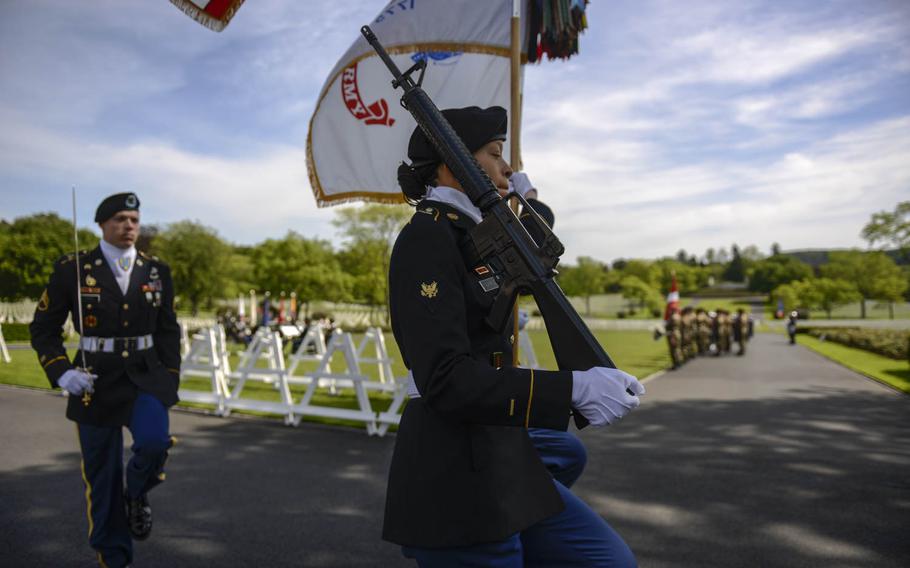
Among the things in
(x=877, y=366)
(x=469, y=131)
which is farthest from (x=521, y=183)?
(x=877, y=366)

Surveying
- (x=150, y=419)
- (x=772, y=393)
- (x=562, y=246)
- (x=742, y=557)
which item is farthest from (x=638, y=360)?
(x=562, y=246)

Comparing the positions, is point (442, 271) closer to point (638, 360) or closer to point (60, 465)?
point (60, 465)

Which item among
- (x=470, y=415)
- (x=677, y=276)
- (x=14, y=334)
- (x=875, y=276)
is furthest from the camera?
(x=677, y=276)

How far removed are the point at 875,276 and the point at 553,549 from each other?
93.6 metres

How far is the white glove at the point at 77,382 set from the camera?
4.02 meters

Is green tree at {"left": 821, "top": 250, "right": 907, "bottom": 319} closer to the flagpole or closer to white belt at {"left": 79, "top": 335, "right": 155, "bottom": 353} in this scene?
the flagpole

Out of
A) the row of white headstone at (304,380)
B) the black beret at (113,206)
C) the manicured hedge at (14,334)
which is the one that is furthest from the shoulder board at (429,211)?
the manicured hedge at (14,334)

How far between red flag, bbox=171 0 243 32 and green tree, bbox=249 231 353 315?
179 feet

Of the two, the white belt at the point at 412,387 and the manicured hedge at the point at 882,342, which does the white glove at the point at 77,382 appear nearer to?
the white belt at the point at 412,387

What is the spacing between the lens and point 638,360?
22.6 m

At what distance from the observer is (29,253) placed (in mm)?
51781

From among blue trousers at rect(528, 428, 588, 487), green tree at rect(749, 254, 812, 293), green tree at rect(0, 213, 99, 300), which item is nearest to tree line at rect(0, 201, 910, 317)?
green tree at rect(0, 213, 99, 300)

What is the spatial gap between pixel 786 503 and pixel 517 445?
461cm

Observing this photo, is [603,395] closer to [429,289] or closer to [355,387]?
[429,289]
